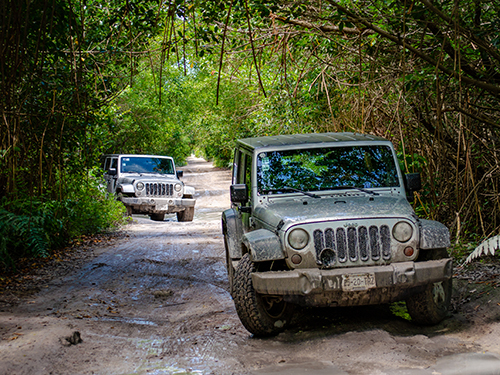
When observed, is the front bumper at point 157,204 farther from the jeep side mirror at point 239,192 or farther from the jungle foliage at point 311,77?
the jeep side mirror at point 239,192

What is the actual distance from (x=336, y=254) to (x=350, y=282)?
26 centimetres

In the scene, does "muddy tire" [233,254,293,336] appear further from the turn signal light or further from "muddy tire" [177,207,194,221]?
"muddy tire" [177,207,194,221]

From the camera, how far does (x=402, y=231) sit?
4.23m

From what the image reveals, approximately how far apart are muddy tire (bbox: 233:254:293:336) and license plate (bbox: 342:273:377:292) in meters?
0.58

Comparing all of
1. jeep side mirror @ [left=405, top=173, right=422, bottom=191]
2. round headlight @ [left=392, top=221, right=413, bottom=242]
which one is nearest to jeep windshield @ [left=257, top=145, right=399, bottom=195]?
jeep side mirror @ [left=405, top=173, right=422, bottom=191]

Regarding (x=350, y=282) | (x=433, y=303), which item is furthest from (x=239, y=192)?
(x=433, y=303)

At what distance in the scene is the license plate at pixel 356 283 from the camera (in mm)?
3984

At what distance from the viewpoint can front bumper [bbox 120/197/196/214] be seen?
14430 millimetres

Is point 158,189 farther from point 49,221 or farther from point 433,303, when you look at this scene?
point 433,303

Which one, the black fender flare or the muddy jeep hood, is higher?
the muddy jeep hood

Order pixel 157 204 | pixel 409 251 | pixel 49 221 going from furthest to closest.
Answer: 1. pixel 157 204
2. pixel 49 221
3. pixel 409 251

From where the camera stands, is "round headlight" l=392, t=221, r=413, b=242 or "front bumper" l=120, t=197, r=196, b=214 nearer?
"round headlight" l=392, t=221, r=413, b=242

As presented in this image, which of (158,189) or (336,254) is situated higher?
(158,189)

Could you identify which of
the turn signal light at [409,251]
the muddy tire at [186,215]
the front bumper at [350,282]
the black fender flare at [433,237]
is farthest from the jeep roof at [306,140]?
the muddy tire at [186,215]
